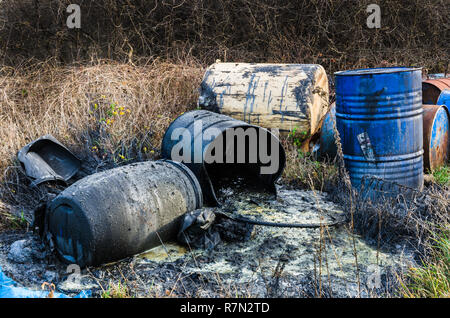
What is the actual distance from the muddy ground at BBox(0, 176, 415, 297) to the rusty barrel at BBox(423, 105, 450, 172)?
4.43 feet

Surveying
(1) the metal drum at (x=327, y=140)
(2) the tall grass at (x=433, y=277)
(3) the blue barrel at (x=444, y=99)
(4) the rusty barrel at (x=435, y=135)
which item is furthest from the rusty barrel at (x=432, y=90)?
(2) the tall grass at (x=433, y=277)

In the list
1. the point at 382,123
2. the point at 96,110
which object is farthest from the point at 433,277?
the point at 96,110

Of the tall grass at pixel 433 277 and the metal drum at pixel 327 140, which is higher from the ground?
A: the metal drum at pixel 327 140

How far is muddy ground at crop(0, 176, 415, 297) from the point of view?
2.82 m

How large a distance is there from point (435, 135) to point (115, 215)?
3.35 m

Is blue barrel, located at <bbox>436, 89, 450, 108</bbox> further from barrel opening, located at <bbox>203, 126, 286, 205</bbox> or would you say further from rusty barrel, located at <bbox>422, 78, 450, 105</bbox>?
barrel opening, located at <bbox>203, 126, 286, 205</bbox>

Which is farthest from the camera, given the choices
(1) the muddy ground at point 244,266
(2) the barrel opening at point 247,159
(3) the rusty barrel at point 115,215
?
(2) the barrel opening at point 247,159

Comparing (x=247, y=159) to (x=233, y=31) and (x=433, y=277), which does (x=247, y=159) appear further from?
(x=233, y=31)

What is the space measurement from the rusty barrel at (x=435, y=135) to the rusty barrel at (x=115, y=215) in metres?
2.62

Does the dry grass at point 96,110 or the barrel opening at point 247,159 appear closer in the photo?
the barrel opening at point 247,159

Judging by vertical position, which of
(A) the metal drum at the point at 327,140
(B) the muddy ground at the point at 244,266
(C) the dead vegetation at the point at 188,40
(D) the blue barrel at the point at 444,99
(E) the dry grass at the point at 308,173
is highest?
(C) the dead vegetation at the point at 188,40

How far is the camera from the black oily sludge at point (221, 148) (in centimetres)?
404

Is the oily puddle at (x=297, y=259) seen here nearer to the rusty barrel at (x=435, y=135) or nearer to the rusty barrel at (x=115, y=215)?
the rusty barrel at (x=115, y=215)

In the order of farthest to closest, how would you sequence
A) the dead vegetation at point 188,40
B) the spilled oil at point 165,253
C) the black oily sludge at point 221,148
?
the dead vegetation at point 188,40
the black oily sludge at point 221,148
the spilled oil at point 165,253
